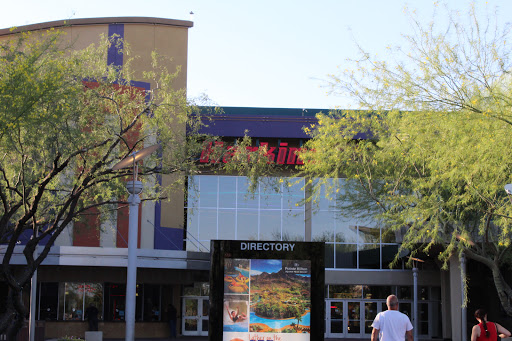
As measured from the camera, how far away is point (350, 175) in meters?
24.1

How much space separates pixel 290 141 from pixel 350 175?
9.83m

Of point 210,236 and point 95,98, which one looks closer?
point 95,98

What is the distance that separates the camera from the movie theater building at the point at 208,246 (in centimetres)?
3189

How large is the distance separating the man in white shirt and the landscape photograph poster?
19.8 feet

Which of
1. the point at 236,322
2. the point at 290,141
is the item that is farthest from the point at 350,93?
the point at 290,141

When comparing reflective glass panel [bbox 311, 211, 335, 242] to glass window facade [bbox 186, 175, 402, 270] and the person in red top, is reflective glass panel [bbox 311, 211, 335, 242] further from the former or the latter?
the person in red top

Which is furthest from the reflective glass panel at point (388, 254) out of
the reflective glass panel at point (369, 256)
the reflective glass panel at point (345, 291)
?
the reflective glass panel at point (345, 291)

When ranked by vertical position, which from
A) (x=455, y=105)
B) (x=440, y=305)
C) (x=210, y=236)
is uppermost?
(x=455, y=105)

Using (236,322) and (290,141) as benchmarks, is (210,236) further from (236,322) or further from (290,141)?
(236,322)

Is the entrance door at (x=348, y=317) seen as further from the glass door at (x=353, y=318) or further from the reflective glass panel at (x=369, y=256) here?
the reflective glass panel at (x=369, y=256)

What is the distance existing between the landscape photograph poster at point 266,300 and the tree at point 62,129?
490 centimetres

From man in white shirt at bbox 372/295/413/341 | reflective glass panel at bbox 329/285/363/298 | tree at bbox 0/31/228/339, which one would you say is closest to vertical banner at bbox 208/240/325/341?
tree at bbox 0/31/228/339

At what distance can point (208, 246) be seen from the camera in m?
33.7

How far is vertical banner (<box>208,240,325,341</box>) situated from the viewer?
15191 millimetres
